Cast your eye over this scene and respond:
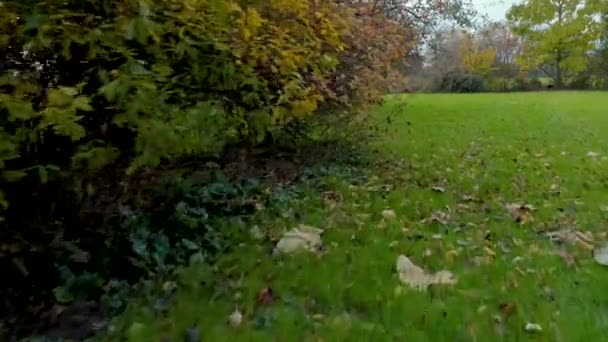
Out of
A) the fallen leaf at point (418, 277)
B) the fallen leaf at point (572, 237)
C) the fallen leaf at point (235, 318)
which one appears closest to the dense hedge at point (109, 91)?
the fallen leaf at point (235, 318)

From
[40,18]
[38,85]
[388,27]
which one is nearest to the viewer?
[40,18]

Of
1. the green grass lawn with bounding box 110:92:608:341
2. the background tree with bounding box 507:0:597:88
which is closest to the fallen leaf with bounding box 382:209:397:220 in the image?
the green grass lawn with bounding box 110:92:608:341

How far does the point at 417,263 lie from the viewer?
357 cm

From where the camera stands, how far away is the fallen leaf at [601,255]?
3.56 m

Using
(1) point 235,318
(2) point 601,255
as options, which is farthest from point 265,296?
(2) point 601,255

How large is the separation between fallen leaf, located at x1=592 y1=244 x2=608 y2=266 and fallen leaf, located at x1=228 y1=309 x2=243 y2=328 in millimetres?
2080

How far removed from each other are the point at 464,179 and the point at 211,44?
3.79 meters

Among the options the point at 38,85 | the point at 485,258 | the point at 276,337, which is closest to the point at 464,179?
the point at 485,258

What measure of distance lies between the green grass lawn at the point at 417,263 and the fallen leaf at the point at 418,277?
0.17ft

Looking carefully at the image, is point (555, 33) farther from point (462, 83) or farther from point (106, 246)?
point (106, 246)

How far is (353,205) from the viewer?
5156 mm

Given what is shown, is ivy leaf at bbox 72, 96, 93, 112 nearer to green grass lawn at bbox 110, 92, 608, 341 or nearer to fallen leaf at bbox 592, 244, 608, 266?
green grass lawn at bbox 110, 92, 608, 341

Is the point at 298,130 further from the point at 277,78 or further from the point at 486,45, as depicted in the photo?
the point at 486,45

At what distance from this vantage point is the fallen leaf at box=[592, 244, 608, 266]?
140 inches
